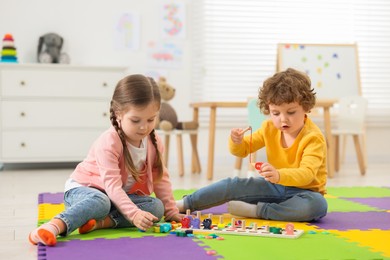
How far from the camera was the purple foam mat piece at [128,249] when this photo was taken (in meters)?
1.52

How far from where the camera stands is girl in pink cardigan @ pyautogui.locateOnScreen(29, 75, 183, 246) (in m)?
1.82

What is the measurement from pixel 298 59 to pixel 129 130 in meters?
3.47

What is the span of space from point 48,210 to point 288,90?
3.53 ft

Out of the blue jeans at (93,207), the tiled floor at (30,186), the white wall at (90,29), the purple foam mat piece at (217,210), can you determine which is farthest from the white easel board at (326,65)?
the blue jeans at (93,207)

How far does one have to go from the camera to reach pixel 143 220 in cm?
180

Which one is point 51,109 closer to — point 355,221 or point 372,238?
point 355,221

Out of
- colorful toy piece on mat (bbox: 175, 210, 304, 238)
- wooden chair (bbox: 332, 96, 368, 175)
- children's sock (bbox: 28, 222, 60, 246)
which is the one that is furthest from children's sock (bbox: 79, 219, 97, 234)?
wooden chair (bbox: 332, 96, 368, 175)

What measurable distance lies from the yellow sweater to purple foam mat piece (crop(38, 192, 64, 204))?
924 millimetres

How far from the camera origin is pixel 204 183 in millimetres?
3629

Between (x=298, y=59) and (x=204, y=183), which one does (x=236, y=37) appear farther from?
(x=204, y=183)

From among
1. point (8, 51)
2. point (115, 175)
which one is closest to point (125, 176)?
point (115, 175)

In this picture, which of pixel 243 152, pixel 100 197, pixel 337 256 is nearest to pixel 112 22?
pixel 243 152

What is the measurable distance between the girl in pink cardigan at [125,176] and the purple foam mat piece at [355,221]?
1.75ft

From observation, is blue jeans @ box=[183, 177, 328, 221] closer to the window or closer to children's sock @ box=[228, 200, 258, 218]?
children's sock @ box=[228, 200, 258, 218]
